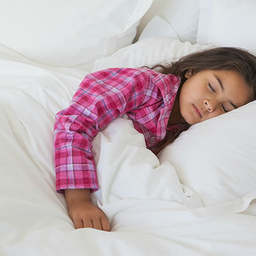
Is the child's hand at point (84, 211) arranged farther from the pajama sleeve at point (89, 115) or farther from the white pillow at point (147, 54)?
the white pillow at point (147, 54)

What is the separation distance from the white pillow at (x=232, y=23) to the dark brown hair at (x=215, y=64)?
109mm

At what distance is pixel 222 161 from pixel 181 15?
0.83 metres

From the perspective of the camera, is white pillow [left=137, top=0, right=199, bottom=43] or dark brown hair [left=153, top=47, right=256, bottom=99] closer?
dark brown hair [left=153, top=47, right=256, bottom=99]

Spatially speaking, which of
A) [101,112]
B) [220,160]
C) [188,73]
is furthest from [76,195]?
[188,73]

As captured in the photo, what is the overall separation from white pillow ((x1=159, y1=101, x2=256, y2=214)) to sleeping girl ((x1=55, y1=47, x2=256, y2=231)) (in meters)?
0.16

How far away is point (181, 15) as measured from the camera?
55.1 inches

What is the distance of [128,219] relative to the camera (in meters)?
0.72

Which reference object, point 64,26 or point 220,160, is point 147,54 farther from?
point 220,160

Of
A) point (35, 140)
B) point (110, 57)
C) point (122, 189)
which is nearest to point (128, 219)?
point (122, 189)

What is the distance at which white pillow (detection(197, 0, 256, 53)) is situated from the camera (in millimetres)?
1193

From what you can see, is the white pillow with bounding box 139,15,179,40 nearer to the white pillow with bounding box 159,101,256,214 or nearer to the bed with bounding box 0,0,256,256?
the bed with bounding box 0,0,256,256

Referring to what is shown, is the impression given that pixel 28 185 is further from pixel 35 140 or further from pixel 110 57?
pixel 110 57

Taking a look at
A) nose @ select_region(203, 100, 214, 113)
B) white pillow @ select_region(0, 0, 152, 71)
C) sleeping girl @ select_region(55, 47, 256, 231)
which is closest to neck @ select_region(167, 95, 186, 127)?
sleeping girl @ select_region(55, 47, 256, 231)

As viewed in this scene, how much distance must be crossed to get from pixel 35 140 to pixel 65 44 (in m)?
0.58
